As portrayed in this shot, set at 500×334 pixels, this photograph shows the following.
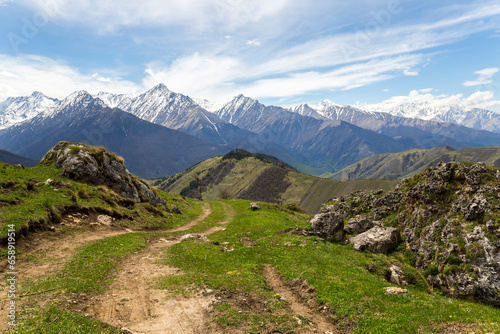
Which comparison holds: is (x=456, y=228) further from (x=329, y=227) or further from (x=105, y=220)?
(x=105, y=220)

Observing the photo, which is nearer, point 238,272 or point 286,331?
point 286,331

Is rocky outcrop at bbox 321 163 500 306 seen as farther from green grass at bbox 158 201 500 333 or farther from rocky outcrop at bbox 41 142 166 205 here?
rocky outcrop at bbox 41 142 166 205

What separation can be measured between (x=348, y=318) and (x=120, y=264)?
19760mm

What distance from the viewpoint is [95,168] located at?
46.1 m

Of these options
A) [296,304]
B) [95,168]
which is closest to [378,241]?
[296,304]

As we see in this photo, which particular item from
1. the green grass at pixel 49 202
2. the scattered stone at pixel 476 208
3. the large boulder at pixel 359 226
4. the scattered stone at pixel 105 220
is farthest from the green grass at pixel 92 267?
the scattered stone at pixel 476 208

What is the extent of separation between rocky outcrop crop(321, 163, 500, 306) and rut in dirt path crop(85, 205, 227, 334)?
22.7 meters

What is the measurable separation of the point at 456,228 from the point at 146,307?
30.4 metres

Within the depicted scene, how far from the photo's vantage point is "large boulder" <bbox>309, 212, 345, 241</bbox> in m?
34.5

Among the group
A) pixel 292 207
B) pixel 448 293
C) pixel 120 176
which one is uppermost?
pixel 120 176

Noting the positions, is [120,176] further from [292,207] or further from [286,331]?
[292,207]

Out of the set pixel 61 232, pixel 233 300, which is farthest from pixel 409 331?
pixel 61 232

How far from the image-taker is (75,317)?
13352 millimetres

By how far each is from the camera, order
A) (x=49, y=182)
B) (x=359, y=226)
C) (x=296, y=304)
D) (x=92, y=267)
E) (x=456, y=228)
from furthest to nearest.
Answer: (x=359, y=226) < (x=49, y=182) < (x=456, y=228) < (x=92, y=267) < (x=296, y=304)
